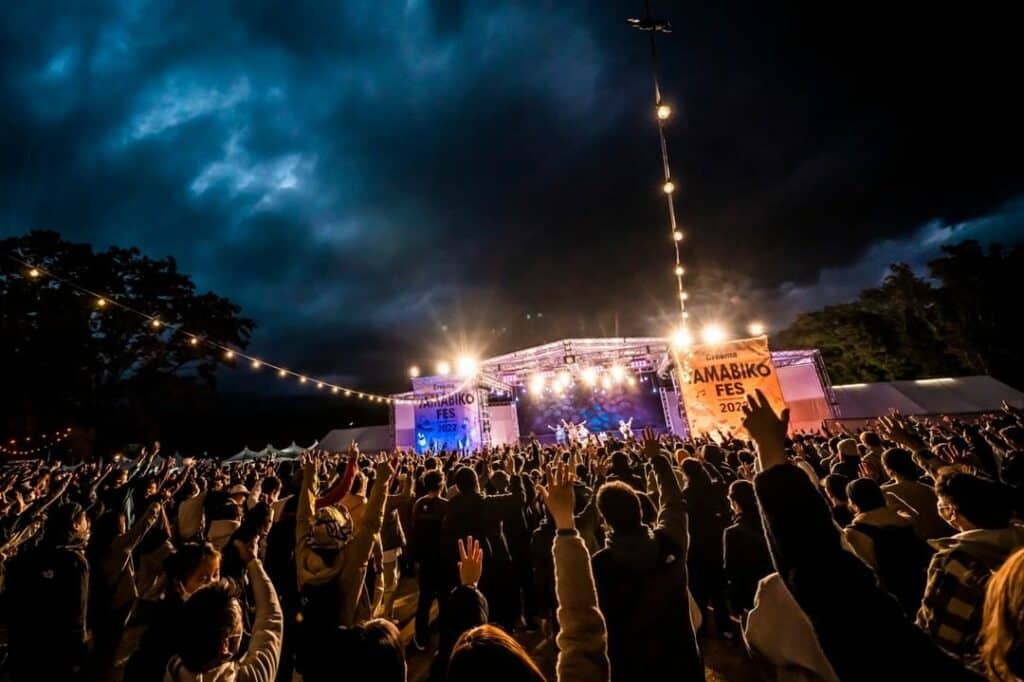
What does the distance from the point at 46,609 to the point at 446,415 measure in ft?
49.6

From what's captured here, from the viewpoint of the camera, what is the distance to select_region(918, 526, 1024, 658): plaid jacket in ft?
4.60

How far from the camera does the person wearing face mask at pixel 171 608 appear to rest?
1312 mm

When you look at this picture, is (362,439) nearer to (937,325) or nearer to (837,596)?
(837,596)

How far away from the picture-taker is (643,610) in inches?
65.3

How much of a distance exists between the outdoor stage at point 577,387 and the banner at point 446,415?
0.14ft

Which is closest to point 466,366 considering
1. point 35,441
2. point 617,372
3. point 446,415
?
point 446,415

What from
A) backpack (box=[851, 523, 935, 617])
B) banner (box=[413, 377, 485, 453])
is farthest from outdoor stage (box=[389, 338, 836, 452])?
backpack (box=[851, 523, 935, 617])

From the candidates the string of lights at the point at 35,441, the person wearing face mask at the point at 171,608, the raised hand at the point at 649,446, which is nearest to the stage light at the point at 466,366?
the raised hand at the point at 649,446

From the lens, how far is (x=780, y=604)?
134cm

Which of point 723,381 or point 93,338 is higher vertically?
point 93,338

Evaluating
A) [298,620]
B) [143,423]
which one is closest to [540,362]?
[298,620]

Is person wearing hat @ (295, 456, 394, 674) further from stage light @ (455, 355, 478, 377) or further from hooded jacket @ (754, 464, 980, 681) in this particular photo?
stage light @ (455, 355, 478, 377)

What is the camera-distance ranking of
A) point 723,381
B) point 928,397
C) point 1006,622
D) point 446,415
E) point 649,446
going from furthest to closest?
point 446,415 → point 928,397 → point 723,381 → point 649,446 → point 1006,622

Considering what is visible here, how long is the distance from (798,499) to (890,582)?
1.76 m
